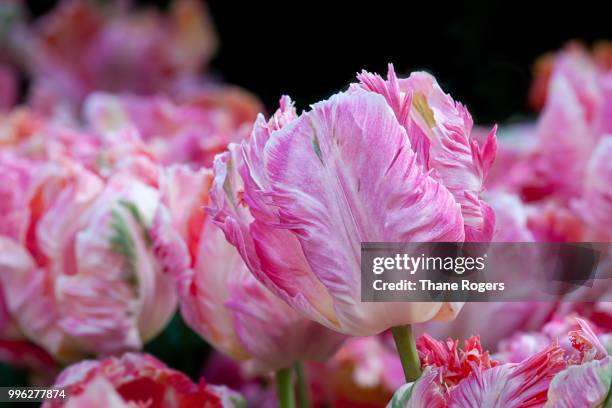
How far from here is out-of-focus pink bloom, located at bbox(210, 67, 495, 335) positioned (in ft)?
0.91

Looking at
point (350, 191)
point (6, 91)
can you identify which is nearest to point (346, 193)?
point (350, 191)

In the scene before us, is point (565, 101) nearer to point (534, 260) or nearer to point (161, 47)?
point (534, 260)

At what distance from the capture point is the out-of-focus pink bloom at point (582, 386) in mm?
267

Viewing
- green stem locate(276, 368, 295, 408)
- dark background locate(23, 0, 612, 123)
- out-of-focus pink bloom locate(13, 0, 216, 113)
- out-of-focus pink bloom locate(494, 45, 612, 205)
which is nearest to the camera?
green stem locate(276, 368, 295, 408)

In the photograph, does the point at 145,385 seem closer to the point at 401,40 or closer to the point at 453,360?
the point at 453,360

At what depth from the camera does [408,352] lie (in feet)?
0.97

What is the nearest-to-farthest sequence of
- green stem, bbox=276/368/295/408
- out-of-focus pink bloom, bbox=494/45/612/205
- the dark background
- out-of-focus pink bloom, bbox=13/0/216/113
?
green stem, bbox=276/368/295/408
out-of-focus pink bloom, bbox=494/45/612/205
the dark background
out-of-focus pink bloom, bbox=13/0/216/113

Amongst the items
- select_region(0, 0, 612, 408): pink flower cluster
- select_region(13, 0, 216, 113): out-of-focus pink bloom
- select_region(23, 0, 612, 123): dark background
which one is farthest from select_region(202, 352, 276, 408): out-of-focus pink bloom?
select_region(13, 0, 216, 113): out-of-focus pink bloom

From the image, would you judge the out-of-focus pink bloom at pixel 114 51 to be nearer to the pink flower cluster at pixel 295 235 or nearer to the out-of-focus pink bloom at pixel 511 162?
the pink flower cluster at pixel 295 235

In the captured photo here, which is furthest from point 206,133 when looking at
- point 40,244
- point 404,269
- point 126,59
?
point 126,59

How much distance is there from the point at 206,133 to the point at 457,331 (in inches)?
8.4

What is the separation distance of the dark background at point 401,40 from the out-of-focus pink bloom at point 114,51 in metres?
0.09

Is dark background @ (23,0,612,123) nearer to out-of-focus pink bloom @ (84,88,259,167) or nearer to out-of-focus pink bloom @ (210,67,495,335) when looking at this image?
out-of-focus pink bloom @ (84,88,259,167)

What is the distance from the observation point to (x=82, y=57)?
952 millimetres
